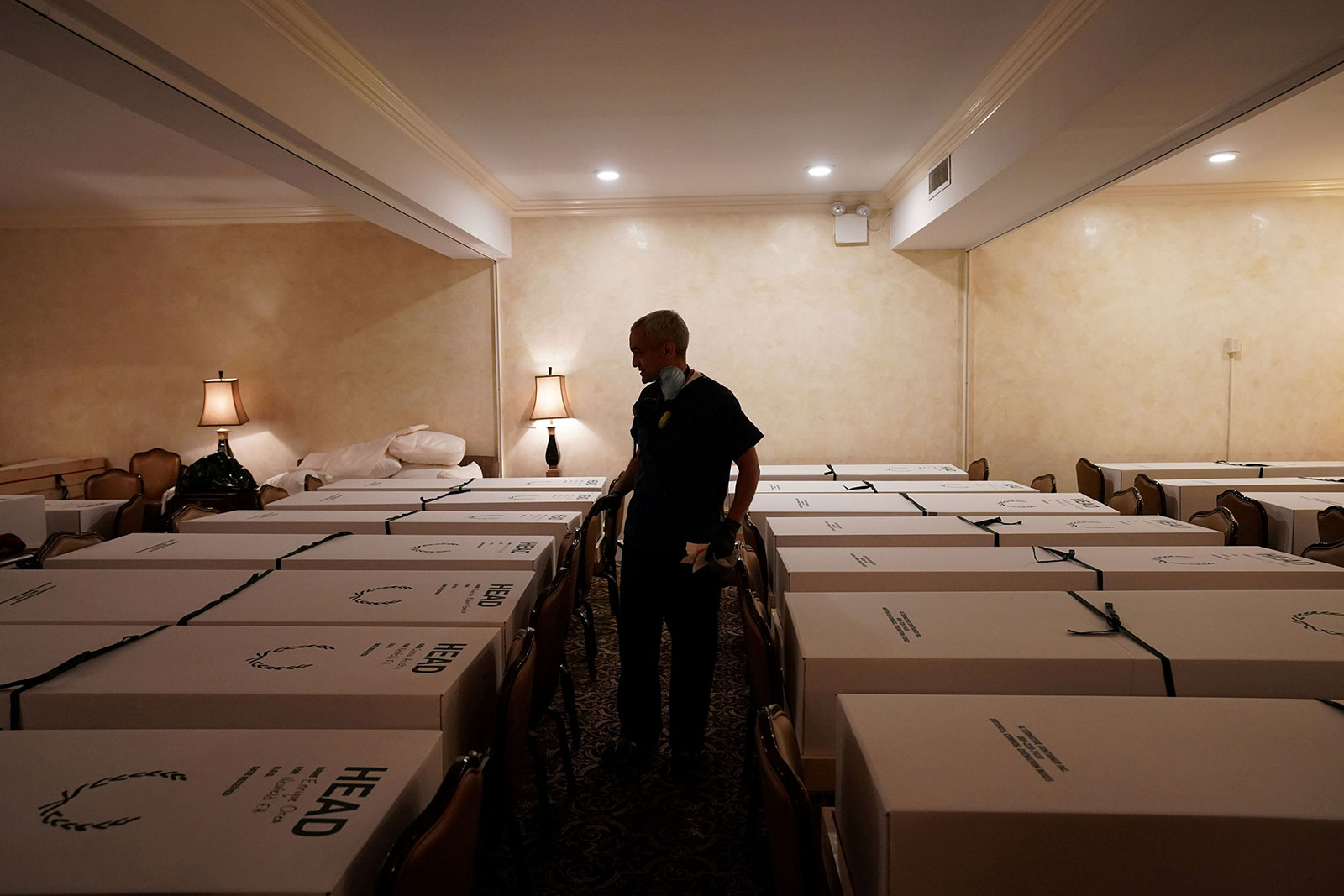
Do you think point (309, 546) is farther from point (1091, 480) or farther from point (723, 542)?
point (1091, 480)


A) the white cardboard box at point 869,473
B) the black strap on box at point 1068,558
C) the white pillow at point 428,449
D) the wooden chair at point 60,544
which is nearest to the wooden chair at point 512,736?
the black strap on box at point 1068,558

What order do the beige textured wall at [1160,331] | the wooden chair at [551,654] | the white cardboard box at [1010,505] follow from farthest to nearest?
the beige textured wall at [1160,331] < the white cardboard box at [1010,505] < the wooden chair at [551,654]

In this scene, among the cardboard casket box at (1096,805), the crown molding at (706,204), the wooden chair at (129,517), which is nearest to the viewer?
the cardboard casket box at (1096,805)

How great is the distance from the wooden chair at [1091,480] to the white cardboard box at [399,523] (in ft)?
12.5

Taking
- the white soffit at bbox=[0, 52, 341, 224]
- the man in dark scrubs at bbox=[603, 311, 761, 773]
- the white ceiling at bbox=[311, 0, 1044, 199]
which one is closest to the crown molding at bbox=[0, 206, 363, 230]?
the white soffit at bbox=[0, 52, 341, 224]

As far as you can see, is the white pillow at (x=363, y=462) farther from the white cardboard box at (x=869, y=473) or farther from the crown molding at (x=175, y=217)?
the white cardboard box at (x=869, y=473)

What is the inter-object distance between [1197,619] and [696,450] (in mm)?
1412

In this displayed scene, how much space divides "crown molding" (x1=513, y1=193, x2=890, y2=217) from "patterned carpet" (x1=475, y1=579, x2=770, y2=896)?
14.0 ft

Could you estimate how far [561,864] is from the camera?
2.11 m

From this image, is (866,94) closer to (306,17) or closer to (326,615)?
(306,17)

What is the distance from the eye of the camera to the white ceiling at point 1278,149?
411cm

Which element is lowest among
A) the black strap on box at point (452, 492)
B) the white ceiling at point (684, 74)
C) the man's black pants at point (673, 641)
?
the man's black pants at point (673, 641)

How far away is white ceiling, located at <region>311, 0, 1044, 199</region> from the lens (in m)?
2.98

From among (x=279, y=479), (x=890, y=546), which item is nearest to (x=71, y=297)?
(x=279, y=479)
